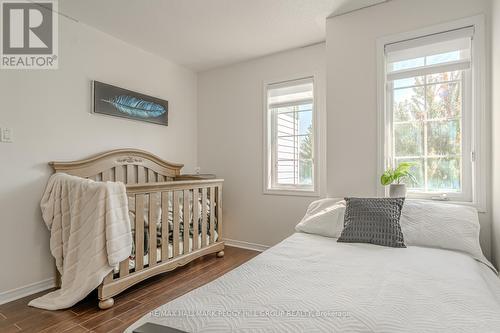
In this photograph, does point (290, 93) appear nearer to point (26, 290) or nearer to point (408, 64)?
point (408, 64)

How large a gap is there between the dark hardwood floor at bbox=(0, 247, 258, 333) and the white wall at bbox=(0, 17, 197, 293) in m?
0.41

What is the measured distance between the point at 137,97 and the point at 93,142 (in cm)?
73

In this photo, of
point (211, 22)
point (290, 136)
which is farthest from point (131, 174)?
point (290, 136)

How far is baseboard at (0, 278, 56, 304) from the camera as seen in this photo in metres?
2.03

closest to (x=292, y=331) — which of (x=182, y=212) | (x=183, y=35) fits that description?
(x=182, y=212)

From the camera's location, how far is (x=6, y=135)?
2.07 metres

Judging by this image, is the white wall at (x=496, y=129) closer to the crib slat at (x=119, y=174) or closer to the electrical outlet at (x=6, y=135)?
the crib slat at (x=119, y=174)

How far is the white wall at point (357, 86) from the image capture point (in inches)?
86.9

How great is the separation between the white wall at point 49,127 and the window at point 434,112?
2632mm

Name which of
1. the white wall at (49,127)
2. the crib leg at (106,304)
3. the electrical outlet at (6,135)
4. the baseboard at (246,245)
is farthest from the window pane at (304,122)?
the electrical outlet at (6,135)

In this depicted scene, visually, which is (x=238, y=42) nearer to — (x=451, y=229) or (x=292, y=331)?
(x=451, y=229)

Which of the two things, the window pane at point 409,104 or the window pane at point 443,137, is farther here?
the window pane at point 409,104

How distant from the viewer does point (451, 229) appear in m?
1.65

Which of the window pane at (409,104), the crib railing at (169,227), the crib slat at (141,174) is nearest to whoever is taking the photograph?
the crib railing at (169,227)
